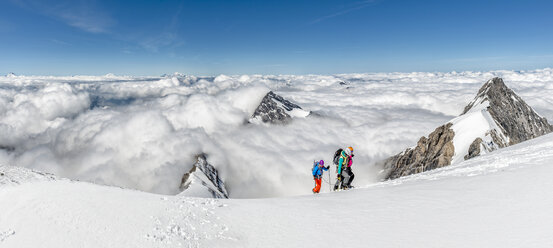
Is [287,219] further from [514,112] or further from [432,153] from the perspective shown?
[514,112]

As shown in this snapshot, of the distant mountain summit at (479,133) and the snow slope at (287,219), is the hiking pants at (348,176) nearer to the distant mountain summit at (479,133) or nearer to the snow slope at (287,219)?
the snow slope at (287,219)

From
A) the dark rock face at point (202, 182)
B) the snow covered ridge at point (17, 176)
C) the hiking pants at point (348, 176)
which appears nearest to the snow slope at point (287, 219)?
the snow covered ridge at point (17, 176)

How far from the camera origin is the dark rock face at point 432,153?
73.6 metres

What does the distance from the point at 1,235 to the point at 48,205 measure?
4.85ft

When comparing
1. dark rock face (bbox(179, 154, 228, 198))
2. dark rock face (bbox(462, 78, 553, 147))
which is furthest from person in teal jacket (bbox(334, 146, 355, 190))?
dark rock face (bbox(462, 78, 553, 147))

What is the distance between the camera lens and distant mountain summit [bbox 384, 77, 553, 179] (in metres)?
66.0

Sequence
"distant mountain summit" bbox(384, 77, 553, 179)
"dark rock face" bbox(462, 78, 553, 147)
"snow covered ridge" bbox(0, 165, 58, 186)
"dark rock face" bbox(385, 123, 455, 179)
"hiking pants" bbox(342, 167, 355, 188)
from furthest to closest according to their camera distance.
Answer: "dark rock face" bbox(462, 78, 553, 147), "dark rock face" bbox(385, 123, 455, 179), "distant mountain summit" bbox(384, 77, 553, 179), "hiking pants" bbox(342, 167, 355, 188), "snow covered ridge" bbox(0, 165, 58, 186)

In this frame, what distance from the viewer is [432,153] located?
82.7 metres

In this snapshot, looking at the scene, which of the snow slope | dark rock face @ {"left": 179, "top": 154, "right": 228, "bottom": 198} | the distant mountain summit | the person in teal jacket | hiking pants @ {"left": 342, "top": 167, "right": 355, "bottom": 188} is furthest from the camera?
dark rock face @ {"left": 179, "top": 154, "right": 228, "bottom": 198}

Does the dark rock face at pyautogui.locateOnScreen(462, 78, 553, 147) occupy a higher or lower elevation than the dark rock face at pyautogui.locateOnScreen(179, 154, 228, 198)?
higher

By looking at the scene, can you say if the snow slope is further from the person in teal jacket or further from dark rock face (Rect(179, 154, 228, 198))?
dark rock face (Rect(179, 154, 228, 198))

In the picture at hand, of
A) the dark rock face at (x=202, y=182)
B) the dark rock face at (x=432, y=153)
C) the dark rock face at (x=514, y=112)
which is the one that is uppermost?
the dark rock face at (x=514, y=112)

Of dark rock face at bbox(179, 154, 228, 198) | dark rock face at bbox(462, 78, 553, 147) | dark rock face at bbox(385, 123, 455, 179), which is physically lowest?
dark rock face at bbox(179, 154, 228, 198)

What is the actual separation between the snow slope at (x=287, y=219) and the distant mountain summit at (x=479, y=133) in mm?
63163
